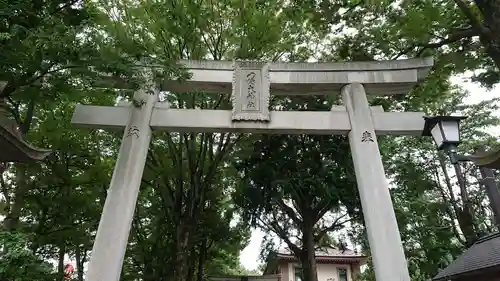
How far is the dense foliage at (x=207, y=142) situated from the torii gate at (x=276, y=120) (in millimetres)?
768

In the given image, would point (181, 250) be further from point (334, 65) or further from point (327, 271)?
point (327, 271)

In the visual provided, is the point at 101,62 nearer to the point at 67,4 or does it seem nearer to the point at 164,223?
the point at 67,4

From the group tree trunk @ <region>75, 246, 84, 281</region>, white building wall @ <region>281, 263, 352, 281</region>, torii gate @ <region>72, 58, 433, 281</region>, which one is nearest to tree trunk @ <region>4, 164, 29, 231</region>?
torii gate @ <region>72, 58, 433, 281</region>

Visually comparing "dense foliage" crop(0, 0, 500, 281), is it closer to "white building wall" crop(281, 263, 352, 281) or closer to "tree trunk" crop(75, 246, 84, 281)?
"tree trunk" crop(75, 246, 84, 281)

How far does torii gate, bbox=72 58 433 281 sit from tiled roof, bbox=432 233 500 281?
368 cm

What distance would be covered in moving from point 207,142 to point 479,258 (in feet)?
24.3

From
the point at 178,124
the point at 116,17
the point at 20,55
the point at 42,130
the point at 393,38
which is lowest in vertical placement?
the point at 20,55

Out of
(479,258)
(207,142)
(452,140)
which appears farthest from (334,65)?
(479,258)

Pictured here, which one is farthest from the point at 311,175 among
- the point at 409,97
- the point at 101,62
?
the point at 101,62

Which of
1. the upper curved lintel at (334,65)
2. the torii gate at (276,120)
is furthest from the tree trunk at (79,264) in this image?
the upper curved lintel at (334,65)

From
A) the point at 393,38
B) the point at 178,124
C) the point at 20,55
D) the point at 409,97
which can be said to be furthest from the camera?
the point at 409,97

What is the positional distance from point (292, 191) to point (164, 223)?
4.26m

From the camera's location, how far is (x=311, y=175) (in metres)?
10.3

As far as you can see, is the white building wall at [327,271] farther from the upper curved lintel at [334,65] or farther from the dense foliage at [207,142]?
the upper curved lintel at [334,65]
